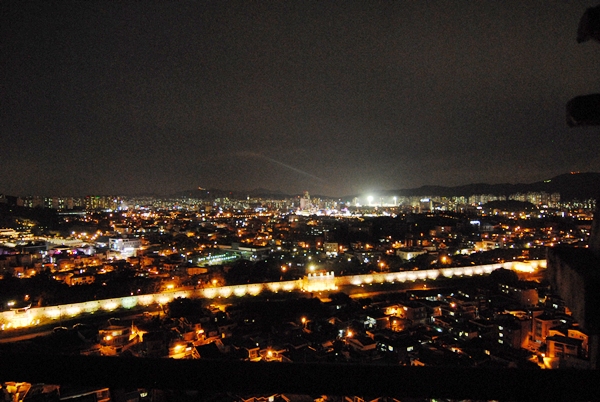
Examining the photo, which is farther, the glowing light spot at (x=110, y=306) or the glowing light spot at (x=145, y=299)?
the glowing light spot at (x=145, y=299)

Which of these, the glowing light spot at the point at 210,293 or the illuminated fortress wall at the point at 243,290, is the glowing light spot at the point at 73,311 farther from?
the glowing light spot at the point at 210,293


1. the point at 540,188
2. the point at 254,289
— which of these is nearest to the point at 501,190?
the point at 540,188

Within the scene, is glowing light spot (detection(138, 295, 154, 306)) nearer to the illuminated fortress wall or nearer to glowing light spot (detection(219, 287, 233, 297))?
the illuminated fortress wall

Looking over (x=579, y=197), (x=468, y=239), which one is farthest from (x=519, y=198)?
(x=468, y=239)

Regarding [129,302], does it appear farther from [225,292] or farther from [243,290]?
[243,290]

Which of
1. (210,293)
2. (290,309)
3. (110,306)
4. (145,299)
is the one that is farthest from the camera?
(210,293)

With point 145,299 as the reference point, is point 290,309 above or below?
below

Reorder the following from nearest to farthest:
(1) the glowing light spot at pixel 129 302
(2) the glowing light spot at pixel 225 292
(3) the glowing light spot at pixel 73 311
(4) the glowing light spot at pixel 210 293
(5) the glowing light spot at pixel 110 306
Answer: (3) the glowing light spot at pixel 73 311 → (5) the glowing light spot at pixel 110 306 → (1) the glowing light spot at pixel 129 302 → (4) the glowing light spot at pixel 210 293 → (2) the glowing light spot at pixel 225 292

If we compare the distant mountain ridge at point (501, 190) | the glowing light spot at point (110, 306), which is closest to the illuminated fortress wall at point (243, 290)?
the glowing light spot at point (110, 306)

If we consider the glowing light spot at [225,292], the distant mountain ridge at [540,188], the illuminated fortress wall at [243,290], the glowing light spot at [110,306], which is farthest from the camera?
the distant mountain ridge at [540,188]

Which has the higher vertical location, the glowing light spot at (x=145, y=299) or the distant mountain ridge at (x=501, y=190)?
the distant mountain ridge at (x=501, y=190)
